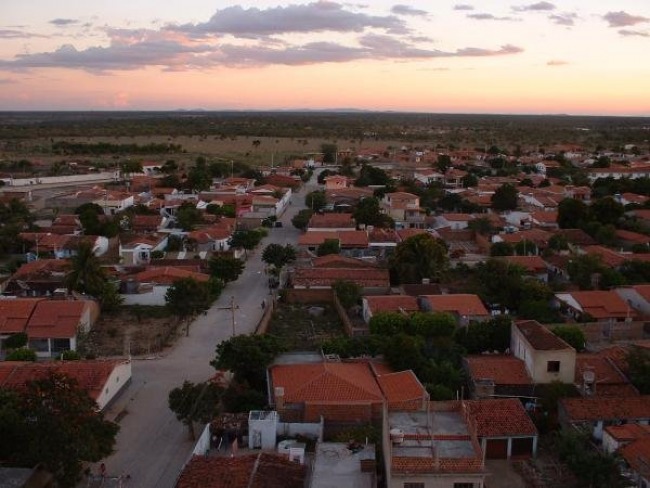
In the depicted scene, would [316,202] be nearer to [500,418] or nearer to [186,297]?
[186,297]

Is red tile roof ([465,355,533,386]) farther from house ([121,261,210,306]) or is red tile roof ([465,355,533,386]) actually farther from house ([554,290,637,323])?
house ([121,261,210,306])

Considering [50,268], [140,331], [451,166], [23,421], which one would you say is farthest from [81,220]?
[451,166]

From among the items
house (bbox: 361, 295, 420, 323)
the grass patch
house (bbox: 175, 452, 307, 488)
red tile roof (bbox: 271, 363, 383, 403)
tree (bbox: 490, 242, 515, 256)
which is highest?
tree (bbox: 490, 242, 515, 256)

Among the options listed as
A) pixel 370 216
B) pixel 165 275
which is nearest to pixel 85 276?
pixel 165 275

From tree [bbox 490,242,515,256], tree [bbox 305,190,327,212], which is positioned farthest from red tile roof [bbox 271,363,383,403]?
tree [bbox 305,190,327,212]

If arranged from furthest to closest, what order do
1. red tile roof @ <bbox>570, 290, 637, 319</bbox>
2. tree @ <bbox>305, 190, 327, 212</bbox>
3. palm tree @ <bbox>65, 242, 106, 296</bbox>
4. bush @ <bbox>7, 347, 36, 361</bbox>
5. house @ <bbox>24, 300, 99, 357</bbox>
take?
tree @ <bbox>305, 190, 327, 212</bbox> < palm tree @ <bbox>65, 242, 106, 296</bbox> < red tile roof @ <bbox>570, 290, 637, 319</bbox> < house @ <bbox>24, 300, 99, 357</bbox> < bush @ <bbox>7, 347, 36, 361</bbox>

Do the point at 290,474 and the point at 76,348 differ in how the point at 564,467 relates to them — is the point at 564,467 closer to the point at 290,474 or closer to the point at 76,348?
the point at 290,474

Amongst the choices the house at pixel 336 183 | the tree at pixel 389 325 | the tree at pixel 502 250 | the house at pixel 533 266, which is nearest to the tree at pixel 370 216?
the tree at pixel 502 250
